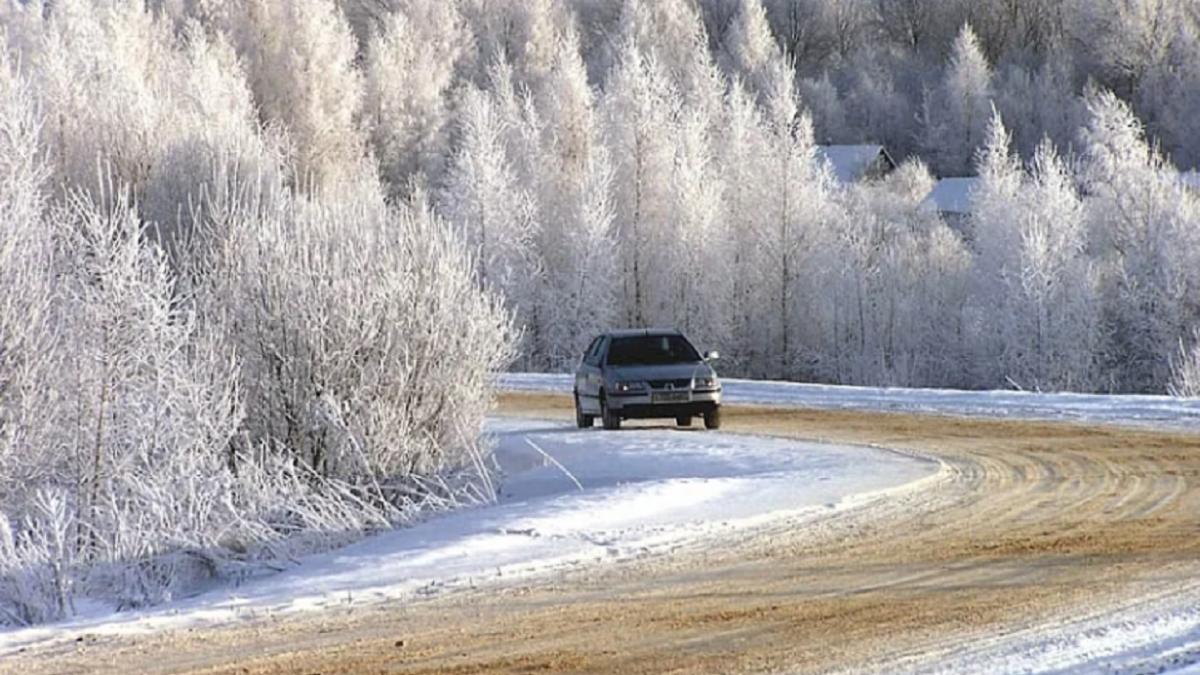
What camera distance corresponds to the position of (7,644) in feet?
35.7

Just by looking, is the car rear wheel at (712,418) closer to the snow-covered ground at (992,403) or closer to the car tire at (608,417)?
the car tire at (608,417)

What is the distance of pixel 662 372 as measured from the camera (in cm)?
2688

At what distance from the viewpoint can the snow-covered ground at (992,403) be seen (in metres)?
28.2

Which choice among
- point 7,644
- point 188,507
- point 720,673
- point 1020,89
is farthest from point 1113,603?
point 1020,89

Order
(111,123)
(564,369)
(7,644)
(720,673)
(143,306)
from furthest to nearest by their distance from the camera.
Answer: (564,369)
(111,123)
(143,306)
(7,644)
(720,673)

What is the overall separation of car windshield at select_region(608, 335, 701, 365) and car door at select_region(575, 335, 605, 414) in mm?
353

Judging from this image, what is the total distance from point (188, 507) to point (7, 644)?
18.9 ft

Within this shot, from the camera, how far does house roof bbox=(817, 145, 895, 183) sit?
9100cm

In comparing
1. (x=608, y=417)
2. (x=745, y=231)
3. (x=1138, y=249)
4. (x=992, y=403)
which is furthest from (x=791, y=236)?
(x=608, y=417)

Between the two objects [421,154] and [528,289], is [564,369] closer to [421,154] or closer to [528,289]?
[528,289]

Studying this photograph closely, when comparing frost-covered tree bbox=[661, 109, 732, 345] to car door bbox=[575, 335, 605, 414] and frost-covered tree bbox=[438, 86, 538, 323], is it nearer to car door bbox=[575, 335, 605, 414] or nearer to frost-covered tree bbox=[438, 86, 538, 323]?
frost-covered tree bbox=[438, 86, 538, 323]

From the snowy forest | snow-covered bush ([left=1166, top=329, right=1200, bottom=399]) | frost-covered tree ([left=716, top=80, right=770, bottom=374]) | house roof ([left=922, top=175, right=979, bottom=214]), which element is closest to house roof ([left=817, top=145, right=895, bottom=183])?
house roof ([left=922, top=175, right=979, bottom=214])

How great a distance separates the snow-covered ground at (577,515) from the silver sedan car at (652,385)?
1393mm

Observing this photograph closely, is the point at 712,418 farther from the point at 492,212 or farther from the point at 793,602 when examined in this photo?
the point at 492,212
